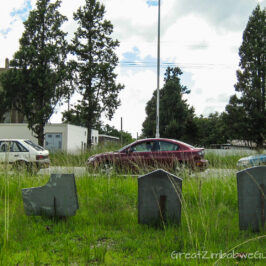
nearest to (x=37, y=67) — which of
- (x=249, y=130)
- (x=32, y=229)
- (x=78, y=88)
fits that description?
(x=78, y=88)

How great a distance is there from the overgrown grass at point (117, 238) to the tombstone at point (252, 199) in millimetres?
151

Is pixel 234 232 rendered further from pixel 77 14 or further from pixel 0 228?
pixel 77 14

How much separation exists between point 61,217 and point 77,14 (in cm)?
2572

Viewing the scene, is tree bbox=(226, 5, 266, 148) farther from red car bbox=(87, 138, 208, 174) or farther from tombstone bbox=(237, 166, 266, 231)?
tombstone bbox=(237, 166, 266, 231)

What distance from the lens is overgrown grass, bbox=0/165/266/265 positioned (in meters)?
3.12

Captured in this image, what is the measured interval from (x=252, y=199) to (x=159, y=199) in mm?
1305

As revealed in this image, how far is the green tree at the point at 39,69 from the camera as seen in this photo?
23.6 meters

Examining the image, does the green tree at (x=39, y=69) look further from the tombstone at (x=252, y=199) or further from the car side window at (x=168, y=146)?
the tombstone at (x=252, y=199)

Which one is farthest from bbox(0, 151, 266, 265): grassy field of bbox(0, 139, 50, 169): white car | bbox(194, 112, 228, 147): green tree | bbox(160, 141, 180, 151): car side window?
bbox(194, 112, 228, 147): green tree

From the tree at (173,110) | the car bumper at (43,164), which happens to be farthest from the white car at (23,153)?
the tree at (173,110)

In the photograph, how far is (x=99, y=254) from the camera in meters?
3.19

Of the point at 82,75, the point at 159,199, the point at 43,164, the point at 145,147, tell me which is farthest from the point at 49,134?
the point at 159,199

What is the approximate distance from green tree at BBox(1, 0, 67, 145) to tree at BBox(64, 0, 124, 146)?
2.05 metres

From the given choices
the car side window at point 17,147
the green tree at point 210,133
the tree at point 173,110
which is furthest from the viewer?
the green tree at point 210,133
